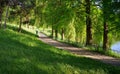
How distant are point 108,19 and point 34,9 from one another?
35.1 metres

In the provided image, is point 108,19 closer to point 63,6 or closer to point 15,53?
point 15,53

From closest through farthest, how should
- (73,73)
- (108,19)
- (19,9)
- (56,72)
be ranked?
(56,72) → (73,73) → (108,19) → (19,9)

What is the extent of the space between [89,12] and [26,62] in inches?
999

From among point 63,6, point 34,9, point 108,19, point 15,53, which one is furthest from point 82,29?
point 15,53

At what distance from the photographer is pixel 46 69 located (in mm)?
12648

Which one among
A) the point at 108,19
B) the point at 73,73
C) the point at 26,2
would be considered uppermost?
the point at 26,2

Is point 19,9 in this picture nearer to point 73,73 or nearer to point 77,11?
point 77,11

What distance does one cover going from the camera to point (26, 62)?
12.9 m

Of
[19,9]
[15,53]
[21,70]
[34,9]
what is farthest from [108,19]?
[34,9]

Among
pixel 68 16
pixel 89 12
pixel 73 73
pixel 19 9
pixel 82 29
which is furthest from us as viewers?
pixel 82 29

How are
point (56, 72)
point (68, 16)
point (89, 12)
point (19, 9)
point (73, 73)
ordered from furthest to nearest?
point (19, 9) → point (68, 16) → point (89, 12) → point (73, 73) → point (56, 72)

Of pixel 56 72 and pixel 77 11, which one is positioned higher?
pixel 77 11

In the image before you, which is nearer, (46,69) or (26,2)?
(46,69)

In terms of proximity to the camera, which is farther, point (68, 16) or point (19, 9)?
point (19, 9)
